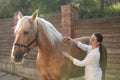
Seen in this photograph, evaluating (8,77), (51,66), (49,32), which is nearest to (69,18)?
(8,77)

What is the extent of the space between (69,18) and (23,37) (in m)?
4.17

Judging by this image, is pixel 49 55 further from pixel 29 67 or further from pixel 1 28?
pixel 1 28

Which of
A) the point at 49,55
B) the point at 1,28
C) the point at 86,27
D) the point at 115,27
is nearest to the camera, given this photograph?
the point at 49,55

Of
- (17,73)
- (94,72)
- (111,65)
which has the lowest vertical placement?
(17,73)

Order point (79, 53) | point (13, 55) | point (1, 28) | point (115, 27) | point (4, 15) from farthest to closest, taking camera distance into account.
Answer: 1. point (4, 15)
2. point (1, 28)
3. point (115, 27)
4. point (79, 53)
5. point (13, 55)

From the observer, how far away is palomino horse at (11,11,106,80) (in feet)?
16.6

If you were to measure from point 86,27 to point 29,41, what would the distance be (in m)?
3.78

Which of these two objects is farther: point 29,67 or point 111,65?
point 29,67

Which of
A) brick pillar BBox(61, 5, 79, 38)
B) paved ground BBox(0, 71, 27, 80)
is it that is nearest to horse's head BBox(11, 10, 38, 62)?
brick pillar BBox(61, 5, 79, 38)

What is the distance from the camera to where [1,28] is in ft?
40.1

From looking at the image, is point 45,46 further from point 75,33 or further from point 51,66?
point 75,33

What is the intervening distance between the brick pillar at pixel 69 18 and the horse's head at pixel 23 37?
381 cm

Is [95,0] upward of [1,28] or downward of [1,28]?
upward

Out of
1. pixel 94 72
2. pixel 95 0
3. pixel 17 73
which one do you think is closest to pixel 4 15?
pixel 17 73
